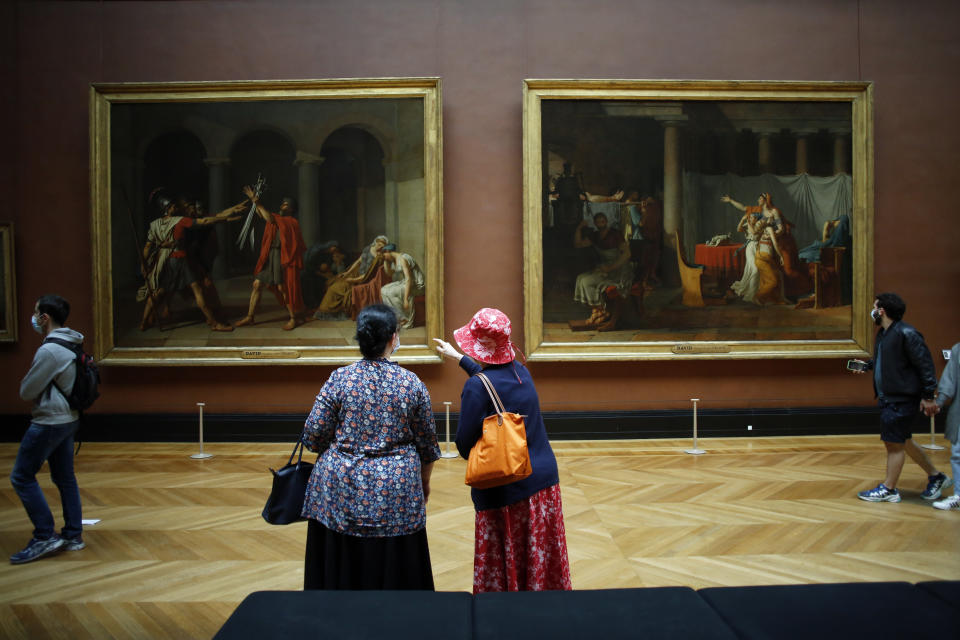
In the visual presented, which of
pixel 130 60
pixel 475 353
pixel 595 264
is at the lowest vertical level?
pixel 475 353

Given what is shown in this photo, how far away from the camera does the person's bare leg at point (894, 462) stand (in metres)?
6.18

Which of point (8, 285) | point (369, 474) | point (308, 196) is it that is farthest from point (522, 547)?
point (8, 285)

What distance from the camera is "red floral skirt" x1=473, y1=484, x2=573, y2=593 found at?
10.2 ft

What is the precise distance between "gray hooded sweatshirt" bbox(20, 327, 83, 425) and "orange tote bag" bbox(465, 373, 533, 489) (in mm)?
3584

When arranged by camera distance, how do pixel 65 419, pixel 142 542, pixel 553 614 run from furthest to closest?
1. pixel 142 542
2. pixel 65 419
3. pixel 553 614

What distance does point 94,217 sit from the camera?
8.99 m

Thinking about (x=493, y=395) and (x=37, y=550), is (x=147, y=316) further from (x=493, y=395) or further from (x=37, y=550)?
(x=493, y=395)

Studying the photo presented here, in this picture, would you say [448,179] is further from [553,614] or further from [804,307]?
[553,614]

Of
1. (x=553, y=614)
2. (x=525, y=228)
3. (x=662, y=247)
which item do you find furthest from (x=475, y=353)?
(x=662, y=247)

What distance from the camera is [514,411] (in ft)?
10.1

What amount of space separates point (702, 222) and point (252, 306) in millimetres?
6668

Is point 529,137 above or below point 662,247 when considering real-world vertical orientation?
above

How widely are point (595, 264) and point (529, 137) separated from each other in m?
2.05

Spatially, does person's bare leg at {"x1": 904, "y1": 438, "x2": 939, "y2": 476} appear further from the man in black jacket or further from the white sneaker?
the white sneaker
